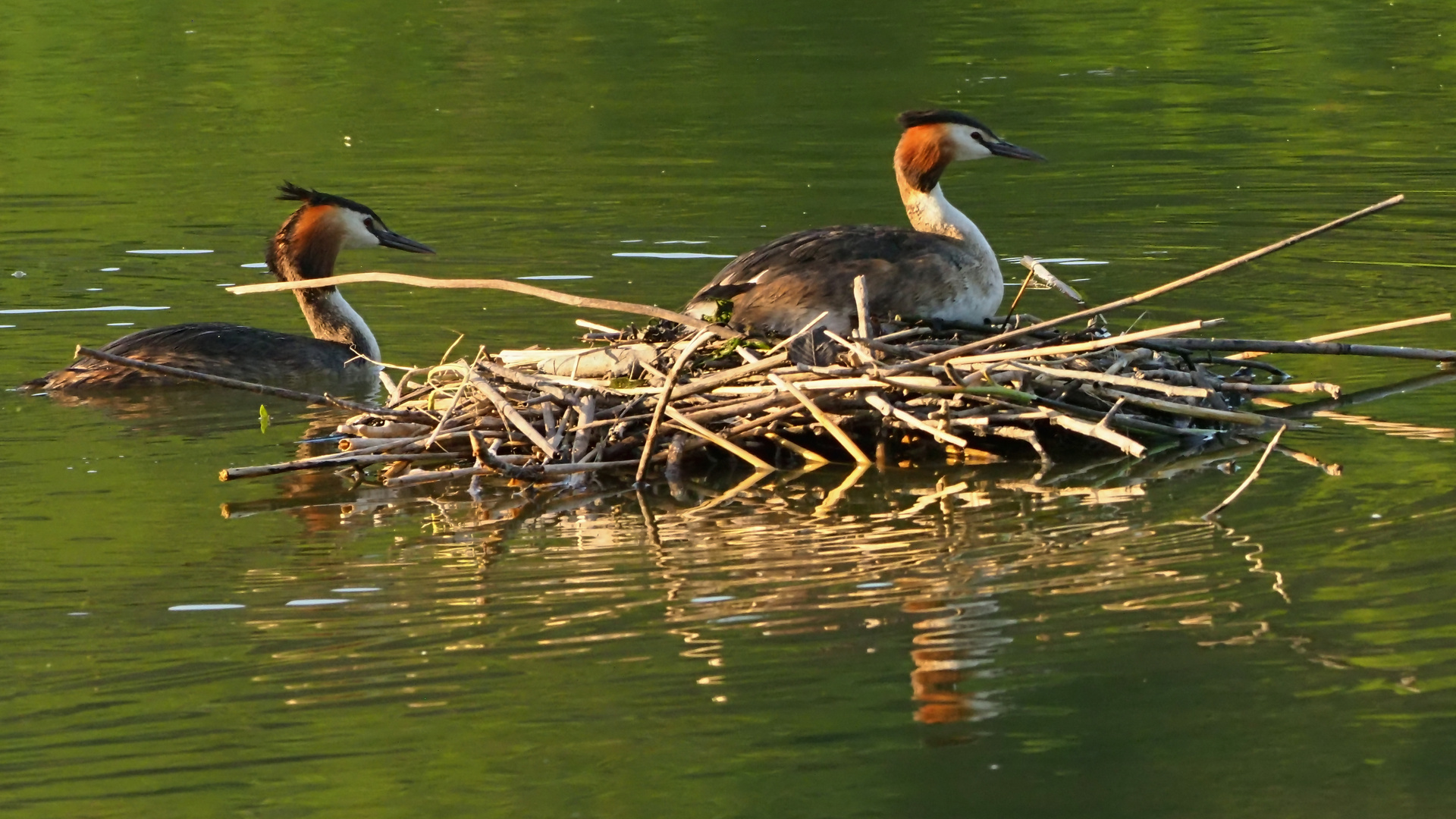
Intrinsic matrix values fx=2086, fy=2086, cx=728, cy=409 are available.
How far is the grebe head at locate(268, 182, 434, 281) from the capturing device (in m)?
11.4

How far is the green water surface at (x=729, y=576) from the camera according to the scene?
5.05m

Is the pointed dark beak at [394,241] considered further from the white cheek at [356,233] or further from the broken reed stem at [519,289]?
the broken reed stem at [519,289]

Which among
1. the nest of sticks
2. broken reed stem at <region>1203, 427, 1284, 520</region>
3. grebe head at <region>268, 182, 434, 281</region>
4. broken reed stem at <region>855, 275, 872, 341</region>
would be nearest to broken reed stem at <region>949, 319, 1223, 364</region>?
the nest of sticks

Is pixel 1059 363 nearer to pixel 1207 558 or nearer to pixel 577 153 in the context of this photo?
pixel 1207 558

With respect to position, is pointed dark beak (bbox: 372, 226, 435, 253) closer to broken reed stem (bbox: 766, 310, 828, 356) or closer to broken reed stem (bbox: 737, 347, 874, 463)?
broken reed stem (bbox: 766, 310, 828, 356)

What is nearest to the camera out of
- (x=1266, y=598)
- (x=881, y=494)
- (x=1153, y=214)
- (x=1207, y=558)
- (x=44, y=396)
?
(x=1266, y=598)

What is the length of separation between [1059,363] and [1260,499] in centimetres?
94

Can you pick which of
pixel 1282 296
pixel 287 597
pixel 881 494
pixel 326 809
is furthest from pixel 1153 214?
pixel 326 809

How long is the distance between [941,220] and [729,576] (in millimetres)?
3287

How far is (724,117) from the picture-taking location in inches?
710

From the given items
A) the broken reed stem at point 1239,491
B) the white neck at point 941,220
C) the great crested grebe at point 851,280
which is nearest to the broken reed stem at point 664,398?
the great crested grebe at point 851,280

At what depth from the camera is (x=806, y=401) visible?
7445mm

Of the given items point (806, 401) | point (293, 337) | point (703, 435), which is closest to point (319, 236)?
point (293, 337)

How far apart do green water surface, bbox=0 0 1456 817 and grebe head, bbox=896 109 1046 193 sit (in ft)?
5.22
